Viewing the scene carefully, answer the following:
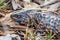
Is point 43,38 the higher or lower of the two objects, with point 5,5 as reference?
lower

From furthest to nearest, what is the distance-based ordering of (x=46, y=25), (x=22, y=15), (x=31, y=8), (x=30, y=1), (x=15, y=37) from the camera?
(x=30, y=1), (x=31, y=8), (x=22, y=15), (x=46, y=25), (x=15, y=37)

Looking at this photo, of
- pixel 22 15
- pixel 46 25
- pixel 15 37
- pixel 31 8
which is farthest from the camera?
pixel 31 8

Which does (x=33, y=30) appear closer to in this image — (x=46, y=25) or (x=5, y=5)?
(x=46, y=25)

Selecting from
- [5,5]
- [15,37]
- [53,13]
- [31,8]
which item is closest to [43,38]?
[15,37]

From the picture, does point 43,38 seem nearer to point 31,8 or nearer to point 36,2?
point 31,8

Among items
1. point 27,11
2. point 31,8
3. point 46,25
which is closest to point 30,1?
point 31,8

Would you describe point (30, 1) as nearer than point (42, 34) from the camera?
No
